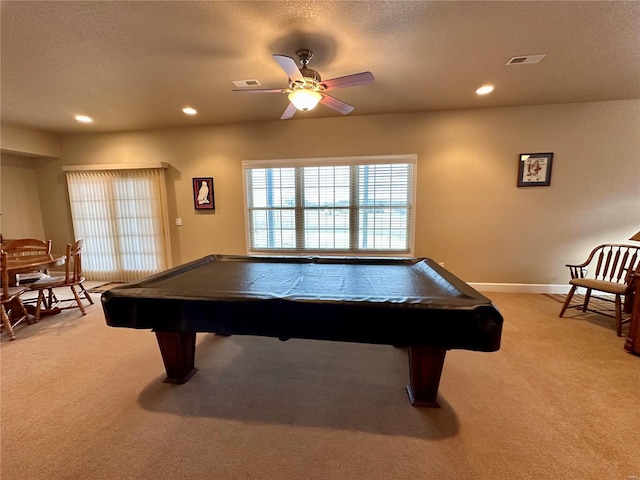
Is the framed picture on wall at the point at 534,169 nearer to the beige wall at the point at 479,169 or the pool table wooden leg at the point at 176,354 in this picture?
the beige wall at the point at 479,169

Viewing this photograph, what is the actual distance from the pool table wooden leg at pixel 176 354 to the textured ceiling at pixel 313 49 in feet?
7.33

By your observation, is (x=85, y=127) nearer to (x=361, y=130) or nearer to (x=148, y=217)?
(x=148, y=217)

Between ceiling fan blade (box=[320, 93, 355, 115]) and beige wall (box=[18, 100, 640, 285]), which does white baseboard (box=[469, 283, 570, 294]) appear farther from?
ceiling fan blade (box=[320, 93, 355, 115])

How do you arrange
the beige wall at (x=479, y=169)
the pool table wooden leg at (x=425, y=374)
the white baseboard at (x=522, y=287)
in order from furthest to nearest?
the white baseboard at (x=522, y=287)
the beige wall at (x=479, y=169)
the pool table wooden leg at (x=425, y=374)

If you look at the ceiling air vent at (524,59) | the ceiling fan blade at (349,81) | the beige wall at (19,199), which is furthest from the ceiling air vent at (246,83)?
the beige wall at (19,199)

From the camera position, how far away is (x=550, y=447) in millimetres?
1323

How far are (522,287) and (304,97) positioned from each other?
3934mm

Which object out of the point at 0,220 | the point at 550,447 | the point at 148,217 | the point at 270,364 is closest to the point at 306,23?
the point at 270,364

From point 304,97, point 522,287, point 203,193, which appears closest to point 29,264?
point 203,193

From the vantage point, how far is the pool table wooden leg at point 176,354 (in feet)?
5.83

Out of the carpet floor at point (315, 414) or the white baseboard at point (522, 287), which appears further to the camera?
the white baseboard at point (522, 287)

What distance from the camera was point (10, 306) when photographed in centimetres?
293

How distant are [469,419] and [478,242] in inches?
111

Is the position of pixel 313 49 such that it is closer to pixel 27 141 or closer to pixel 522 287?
pixel 522 287
